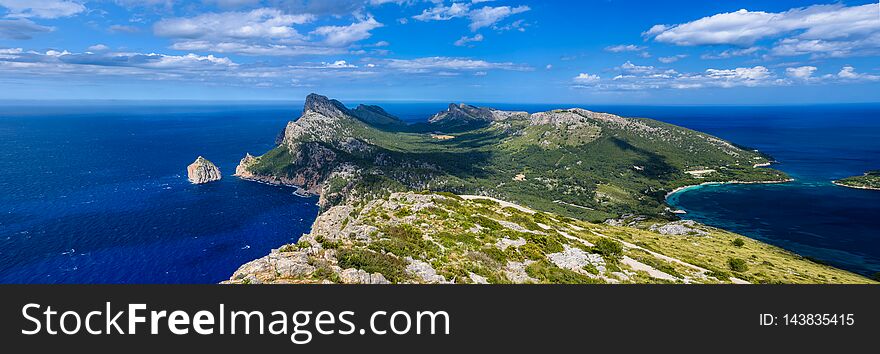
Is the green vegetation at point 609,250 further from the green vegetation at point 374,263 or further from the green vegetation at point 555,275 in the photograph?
the green vegetation at point 374,263

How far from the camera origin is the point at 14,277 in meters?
126

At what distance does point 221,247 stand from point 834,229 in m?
277

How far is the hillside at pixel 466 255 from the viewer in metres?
41.2

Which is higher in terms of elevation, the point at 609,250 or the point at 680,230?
the point at 609,250

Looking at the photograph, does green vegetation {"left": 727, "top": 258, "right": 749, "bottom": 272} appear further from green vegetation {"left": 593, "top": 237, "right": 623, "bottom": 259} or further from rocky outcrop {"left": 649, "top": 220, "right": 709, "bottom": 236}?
rocky outcrop {"left": 649, "top": 220, "right": 709, "bottom": 236}

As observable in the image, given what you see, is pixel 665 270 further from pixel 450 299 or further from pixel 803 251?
pixel 803 251

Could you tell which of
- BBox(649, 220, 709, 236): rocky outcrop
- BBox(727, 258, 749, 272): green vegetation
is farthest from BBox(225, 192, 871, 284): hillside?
BBox(649, 220, 709, 236): rocky outcrop

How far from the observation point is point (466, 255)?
53406mm

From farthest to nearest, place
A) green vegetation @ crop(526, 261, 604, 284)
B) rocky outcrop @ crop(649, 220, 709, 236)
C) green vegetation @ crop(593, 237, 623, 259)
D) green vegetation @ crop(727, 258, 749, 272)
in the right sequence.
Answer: rocky outcrop @ crop(649, 220, 709, 236)
green vegetation @ crop(727, 258, 749, 272)
green vegetation @ crop(593, 237, 623, 259)
green vegetation @ crop(526, 261, 604, 284)

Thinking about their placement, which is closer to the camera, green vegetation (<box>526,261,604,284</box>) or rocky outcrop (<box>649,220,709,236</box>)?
green vegetation (<box>526,261,604,284</box>)

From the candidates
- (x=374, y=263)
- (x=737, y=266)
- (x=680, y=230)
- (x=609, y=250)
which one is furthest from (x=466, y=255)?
(x=680, y=230)

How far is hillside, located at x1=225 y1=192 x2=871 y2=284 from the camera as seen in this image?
1622 inches

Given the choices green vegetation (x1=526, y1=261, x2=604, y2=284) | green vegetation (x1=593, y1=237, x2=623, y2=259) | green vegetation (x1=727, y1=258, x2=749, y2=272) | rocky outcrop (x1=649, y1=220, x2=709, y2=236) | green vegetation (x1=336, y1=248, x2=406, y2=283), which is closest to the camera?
green vegetation (x1=336, y1=248, x2=406, y2=283)

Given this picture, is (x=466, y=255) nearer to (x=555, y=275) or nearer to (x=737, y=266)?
(x=555, y=275)
